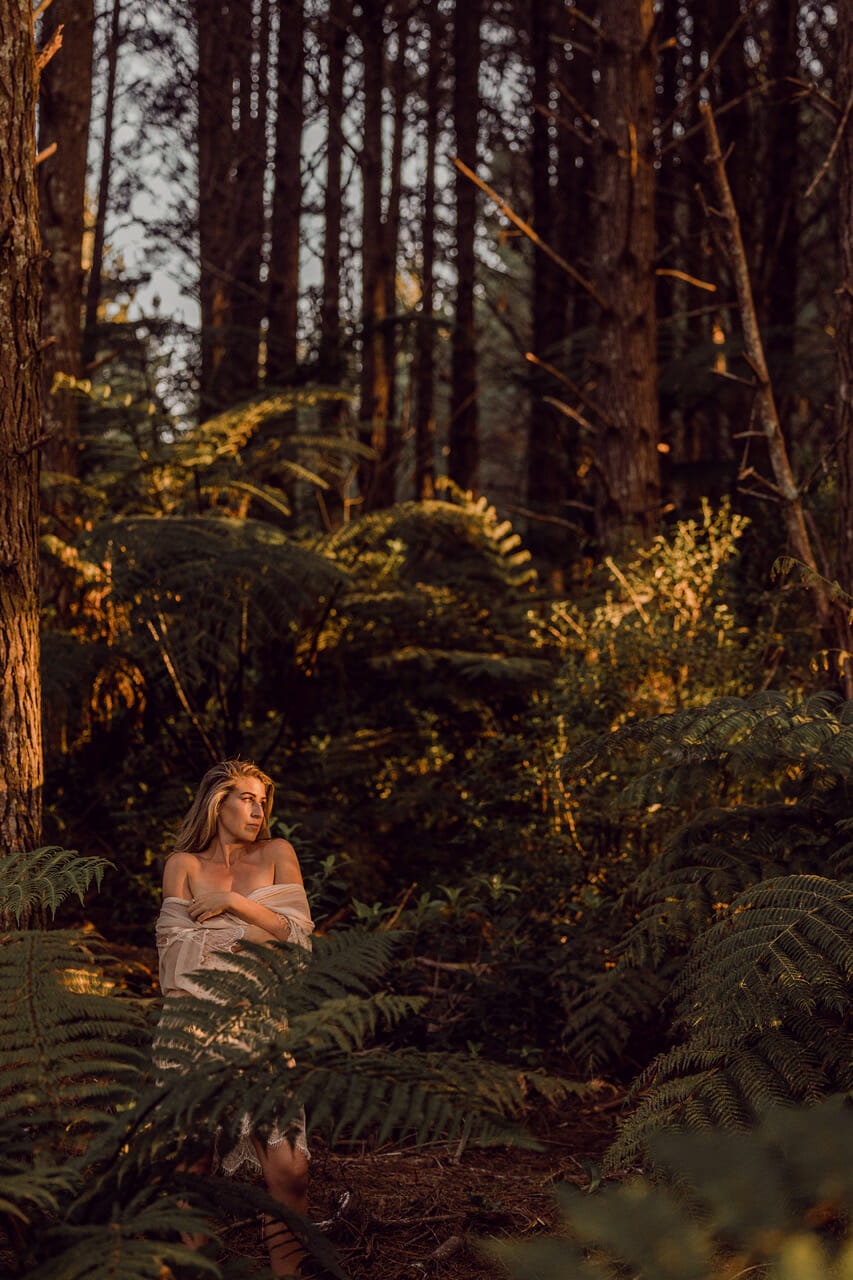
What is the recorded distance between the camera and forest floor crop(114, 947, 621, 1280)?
3096mm

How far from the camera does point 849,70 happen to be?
5543mm

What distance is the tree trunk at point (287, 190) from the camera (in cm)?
1096

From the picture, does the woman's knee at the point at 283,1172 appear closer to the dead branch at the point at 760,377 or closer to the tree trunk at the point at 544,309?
the dead branch at the point at 760,377

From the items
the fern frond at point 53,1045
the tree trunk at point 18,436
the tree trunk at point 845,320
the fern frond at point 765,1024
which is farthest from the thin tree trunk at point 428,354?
the fern frond at point 53,1045

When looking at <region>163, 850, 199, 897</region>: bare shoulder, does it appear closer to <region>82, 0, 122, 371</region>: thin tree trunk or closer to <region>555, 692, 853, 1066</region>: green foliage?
<region>555, 692, 853, 1066</region>: green foliage

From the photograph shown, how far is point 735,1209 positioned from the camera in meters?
1.41

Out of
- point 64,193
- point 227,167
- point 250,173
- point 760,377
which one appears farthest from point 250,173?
point 760,377

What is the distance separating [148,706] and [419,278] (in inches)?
427

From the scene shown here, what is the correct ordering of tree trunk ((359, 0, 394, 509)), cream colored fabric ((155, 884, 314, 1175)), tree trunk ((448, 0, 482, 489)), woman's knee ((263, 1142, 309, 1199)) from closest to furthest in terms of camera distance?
woman's knee ((263, 1142, 309, 1199)) → cream colored fabric ((155, 884, 314, 1175)) → tree trunk ((359, 0, 394, 509)) → tree trunk ((448, 0, 482, 489))

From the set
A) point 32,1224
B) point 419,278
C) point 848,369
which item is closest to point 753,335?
point 848,369

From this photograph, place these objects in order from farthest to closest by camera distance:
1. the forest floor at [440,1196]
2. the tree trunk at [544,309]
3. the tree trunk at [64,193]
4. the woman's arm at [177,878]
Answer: the tree trunk at [544,309], the tree trunk at [64,193], the woman's arm at [177,878], the forest floor at [440,1196]

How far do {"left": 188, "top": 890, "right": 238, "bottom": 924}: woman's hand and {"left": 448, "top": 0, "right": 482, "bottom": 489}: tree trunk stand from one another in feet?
34.6

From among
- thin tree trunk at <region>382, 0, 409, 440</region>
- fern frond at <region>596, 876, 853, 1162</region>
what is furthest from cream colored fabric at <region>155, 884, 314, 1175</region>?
thin tree trunk at <region>382, 0, 409, 440</region>

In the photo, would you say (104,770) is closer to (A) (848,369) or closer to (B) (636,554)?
(B) (636,554)
